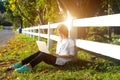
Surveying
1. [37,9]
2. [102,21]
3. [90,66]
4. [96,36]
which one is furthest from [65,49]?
[37,9]

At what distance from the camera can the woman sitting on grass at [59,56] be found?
7707 millimetres

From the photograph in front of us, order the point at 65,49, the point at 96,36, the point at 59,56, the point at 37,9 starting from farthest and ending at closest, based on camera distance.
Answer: the point at 37,9 → the point at 96,36 → the point at 65,49 → the point at 59,56

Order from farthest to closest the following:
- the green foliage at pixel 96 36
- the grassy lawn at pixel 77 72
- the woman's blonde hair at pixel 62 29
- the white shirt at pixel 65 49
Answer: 1. the green foliage at pixel 96 36
2. the white shirt at pixel 65 49
3. the woman's blonde hair at pixel 62 29
4. the grassy lawn at pixel 77 72

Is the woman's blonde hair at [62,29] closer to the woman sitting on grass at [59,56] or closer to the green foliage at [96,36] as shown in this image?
the woman sitting on grass at [59,56]

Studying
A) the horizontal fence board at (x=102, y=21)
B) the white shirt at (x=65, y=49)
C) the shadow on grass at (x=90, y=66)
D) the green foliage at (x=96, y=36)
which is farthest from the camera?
the green foliage at (x=96, y=36)

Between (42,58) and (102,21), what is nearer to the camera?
(102,21)

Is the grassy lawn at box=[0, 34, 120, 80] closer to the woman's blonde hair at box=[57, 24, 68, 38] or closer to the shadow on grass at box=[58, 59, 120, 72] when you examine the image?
the shadow on grass at box=[58, 59, 120, 72]

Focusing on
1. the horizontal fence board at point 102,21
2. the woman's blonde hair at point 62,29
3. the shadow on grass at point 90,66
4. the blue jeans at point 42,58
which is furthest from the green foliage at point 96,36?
the blue jeans at point 42,58

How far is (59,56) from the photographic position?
25.2 ft

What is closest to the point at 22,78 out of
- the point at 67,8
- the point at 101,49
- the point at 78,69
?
the point at 78,69

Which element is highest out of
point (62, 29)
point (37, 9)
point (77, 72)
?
point (37, 9)

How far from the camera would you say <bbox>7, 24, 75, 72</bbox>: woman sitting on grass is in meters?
7.71

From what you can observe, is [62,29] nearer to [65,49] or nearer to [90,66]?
[65,49]

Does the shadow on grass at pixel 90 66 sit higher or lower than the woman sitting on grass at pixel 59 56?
lower
